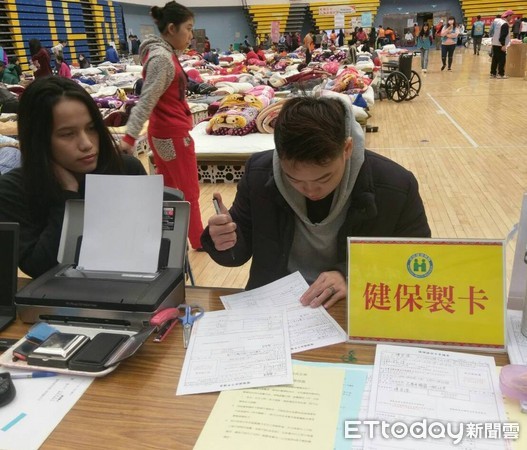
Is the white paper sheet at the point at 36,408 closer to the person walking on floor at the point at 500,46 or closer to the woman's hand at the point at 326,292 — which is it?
the woman's hand at the point at 326,292

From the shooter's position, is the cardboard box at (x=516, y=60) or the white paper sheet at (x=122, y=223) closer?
the white paper sheet at (x=122, y=223)

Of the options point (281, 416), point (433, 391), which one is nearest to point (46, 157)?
point (281, 416)

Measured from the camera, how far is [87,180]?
1.19 meters

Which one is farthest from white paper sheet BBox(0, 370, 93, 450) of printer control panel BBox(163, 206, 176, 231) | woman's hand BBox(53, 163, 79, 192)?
woman's hand BBox(53, 163, 79, 192)

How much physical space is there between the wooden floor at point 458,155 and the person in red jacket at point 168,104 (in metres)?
0.63

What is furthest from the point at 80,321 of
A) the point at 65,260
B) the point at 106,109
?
the point at 106,109

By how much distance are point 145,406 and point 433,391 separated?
0.51 meters

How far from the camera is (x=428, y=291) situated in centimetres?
99

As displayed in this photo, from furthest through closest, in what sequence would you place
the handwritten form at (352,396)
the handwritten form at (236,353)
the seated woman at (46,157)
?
1. the seated woman at (46,157)
2. the handwritten form at (236,353)
3. the handwritten form at (352,396)

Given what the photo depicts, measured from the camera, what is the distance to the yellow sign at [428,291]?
3.21 feet

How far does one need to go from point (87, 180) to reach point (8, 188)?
0.50 meters

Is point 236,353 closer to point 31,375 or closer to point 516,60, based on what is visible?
point 31,375

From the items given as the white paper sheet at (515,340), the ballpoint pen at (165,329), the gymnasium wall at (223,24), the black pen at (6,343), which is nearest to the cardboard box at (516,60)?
the white paper sheet at (515,340)

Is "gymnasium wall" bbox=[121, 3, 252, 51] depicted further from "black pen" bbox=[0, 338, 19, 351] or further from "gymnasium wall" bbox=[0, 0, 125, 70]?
"black pen" bbox=[0, 338, 19, 351]
